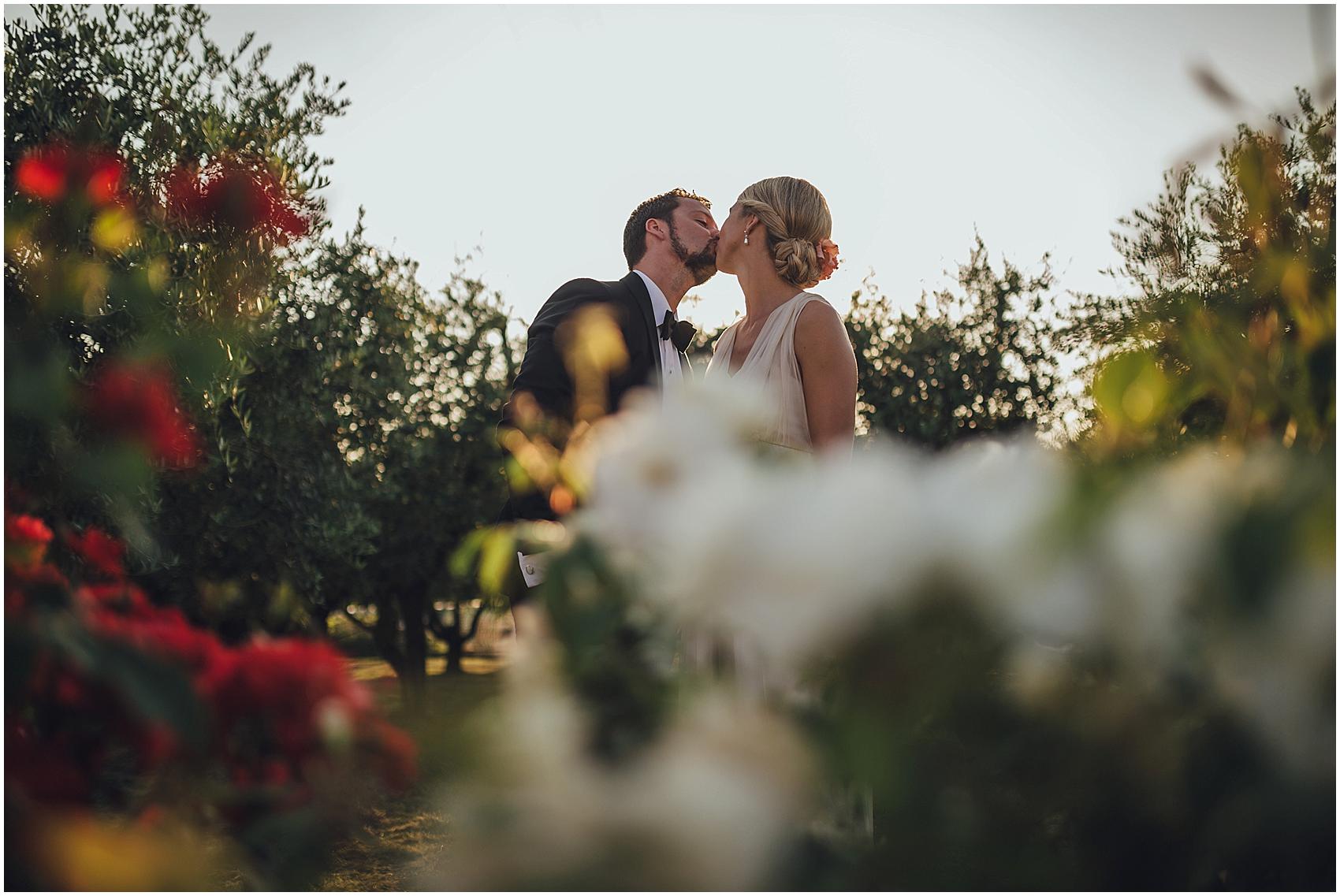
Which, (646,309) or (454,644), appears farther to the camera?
(454,644)

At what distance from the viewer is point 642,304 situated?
383 centimetres

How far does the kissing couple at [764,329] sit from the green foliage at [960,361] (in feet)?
43.5

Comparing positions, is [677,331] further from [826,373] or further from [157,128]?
[157,128]

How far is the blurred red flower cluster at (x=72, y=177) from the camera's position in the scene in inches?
51.6

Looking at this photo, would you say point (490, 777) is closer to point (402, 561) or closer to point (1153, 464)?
point (1153, 464)

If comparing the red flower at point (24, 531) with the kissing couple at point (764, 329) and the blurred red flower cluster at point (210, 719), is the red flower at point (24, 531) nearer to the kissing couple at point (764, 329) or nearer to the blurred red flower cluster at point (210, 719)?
the blurred red flower cluster at point (210, 719)

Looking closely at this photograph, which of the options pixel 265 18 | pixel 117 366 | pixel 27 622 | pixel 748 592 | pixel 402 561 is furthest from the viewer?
pixel 402 561

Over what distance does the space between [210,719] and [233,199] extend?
5.59 feet

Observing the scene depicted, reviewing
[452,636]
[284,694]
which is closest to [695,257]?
[284,694]

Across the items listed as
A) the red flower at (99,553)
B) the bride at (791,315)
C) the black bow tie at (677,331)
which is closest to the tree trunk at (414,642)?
the black bow tie at (677,331)

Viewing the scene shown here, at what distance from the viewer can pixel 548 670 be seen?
70 cm

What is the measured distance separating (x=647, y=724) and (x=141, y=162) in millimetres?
7083

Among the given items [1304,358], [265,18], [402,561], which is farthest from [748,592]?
[402,561]

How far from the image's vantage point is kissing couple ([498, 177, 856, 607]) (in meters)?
3.15
